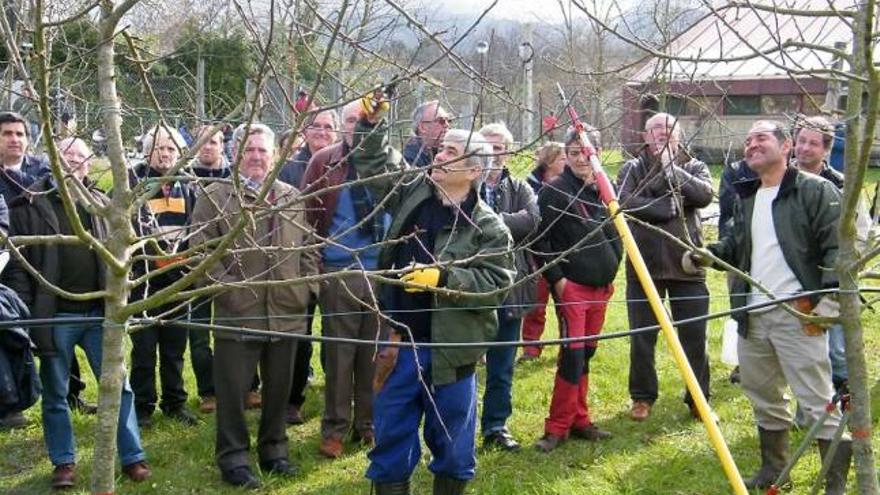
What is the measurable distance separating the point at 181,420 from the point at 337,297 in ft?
4.95

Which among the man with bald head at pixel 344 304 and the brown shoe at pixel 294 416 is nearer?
the man with bald head at pixel 344 304

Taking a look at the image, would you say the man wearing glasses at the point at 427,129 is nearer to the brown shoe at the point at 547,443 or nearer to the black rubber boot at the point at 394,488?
the black rubber boot at the point at 394,488

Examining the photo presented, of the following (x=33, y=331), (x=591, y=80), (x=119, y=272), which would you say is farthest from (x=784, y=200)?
(x=33, y=331)

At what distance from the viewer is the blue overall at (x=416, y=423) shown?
457cm

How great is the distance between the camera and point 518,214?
5941 millimetres

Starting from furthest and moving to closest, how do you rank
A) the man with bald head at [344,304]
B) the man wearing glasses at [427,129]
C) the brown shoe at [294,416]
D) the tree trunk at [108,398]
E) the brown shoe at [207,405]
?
the brown shoe at [207,405] < the brown shoe at [294,416] < the man with bald head at [344,304] < the man wearing glasses at [427,129] < the tree trunk at [108,398]

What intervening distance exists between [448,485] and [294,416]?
85.7 inches

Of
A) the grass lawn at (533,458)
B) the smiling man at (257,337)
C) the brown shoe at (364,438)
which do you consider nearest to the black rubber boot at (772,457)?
the grass lawn at (533,458)

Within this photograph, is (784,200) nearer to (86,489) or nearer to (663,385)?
(663,385)

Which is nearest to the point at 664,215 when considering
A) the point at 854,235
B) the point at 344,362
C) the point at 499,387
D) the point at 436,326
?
the point at 499,387

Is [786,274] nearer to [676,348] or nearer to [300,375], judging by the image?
[676,348]

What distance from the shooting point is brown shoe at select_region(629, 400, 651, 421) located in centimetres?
668

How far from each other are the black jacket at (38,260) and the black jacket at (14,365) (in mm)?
574

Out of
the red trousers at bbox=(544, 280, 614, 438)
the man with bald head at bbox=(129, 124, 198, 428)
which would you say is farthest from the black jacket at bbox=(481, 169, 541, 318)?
the man with bald head at bbox=(129, 124, 198, 428)
